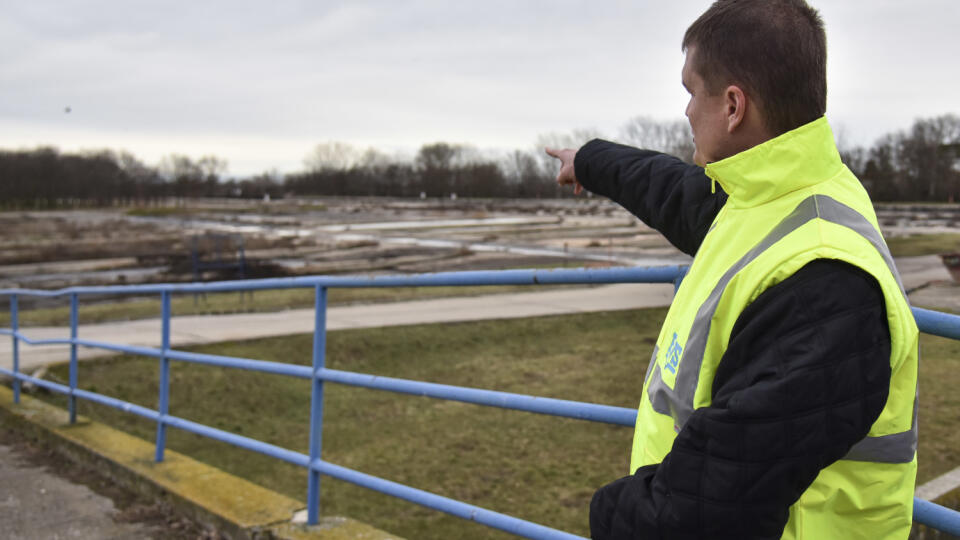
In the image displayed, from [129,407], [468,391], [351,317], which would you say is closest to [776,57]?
[468,391]

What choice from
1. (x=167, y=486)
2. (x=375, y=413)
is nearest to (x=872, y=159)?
(x=375, y=413)

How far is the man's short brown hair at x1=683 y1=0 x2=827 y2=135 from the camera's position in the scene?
4.23 feet

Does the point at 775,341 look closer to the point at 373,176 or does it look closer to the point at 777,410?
the point at 777,410

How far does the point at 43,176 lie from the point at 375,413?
11079cm

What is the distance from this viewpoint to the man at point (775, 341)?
1178 millimetres

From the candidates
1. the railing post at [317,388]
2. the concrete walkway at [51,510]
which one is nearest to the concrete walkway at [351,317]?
the concrete walkway at [51,510]

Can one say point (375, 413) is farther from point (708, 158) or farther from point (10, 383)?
point (708, 158)

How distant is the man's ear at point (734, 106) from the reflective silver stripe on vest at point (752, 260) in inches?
6.4

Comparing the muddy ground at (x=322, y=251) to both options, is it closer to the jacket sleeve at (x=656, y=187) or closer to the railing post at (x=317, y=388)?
the railing post at (x=317, y=388)

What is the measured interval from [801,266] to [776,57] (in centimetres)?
32

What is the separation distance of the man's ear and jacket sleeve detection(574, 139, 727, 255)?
0.49 m

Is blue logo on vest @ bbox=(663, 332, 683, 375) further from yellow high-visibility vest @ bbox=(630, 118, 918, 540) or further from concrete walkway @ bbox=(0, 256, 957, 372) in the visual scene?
concrete walkway @ bbox=(0, 256, 957, 372)

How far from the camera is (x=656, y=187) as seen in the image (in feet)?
6.82

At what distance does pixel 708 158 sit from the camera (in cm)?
144
